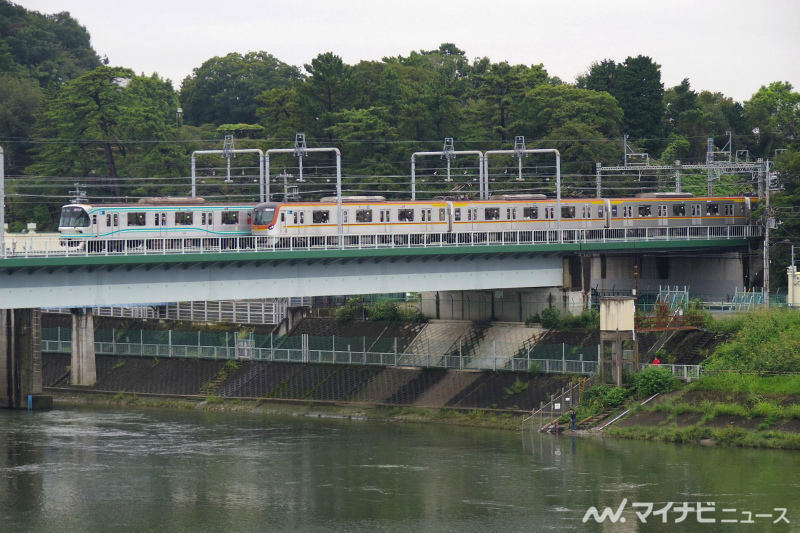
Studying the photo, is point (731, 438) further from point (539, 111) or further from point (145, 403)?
point (539, 111)

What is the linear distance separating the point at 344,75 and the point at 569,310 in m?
57.0

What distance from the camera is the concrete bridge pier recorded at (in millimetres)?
95875

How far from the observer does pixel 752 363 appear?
80.5 metres

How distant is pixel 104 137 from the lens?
15612cm


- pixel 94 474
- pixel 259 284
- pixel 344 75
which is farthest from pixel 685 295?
pixel 344 75

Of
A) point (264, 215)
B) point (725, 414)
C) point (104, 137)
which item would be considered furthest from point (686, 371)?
point (104, 137)

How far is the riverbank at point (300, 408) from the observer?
85.2 meters

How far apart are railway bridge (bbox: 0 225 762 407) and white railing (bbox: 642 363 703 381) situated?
14587mm

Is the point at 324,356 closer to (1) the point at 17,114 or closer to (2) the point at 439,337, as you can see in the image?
(2) the point at 439,337

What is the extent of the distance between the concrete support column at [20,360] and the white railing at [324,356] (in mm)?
10645

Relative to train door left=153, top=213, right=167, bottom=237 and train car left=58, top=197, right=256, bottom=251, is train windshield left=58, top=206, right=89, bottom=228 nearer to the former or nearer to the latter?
train car left=58, top=197, right=256, bottom=251

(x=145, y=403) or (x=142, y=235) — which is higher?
(x=142, y=235)

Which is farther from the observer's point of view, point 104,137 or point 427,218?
point 104,137

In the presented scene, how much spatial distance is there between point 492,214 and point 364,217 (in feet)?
31.4
